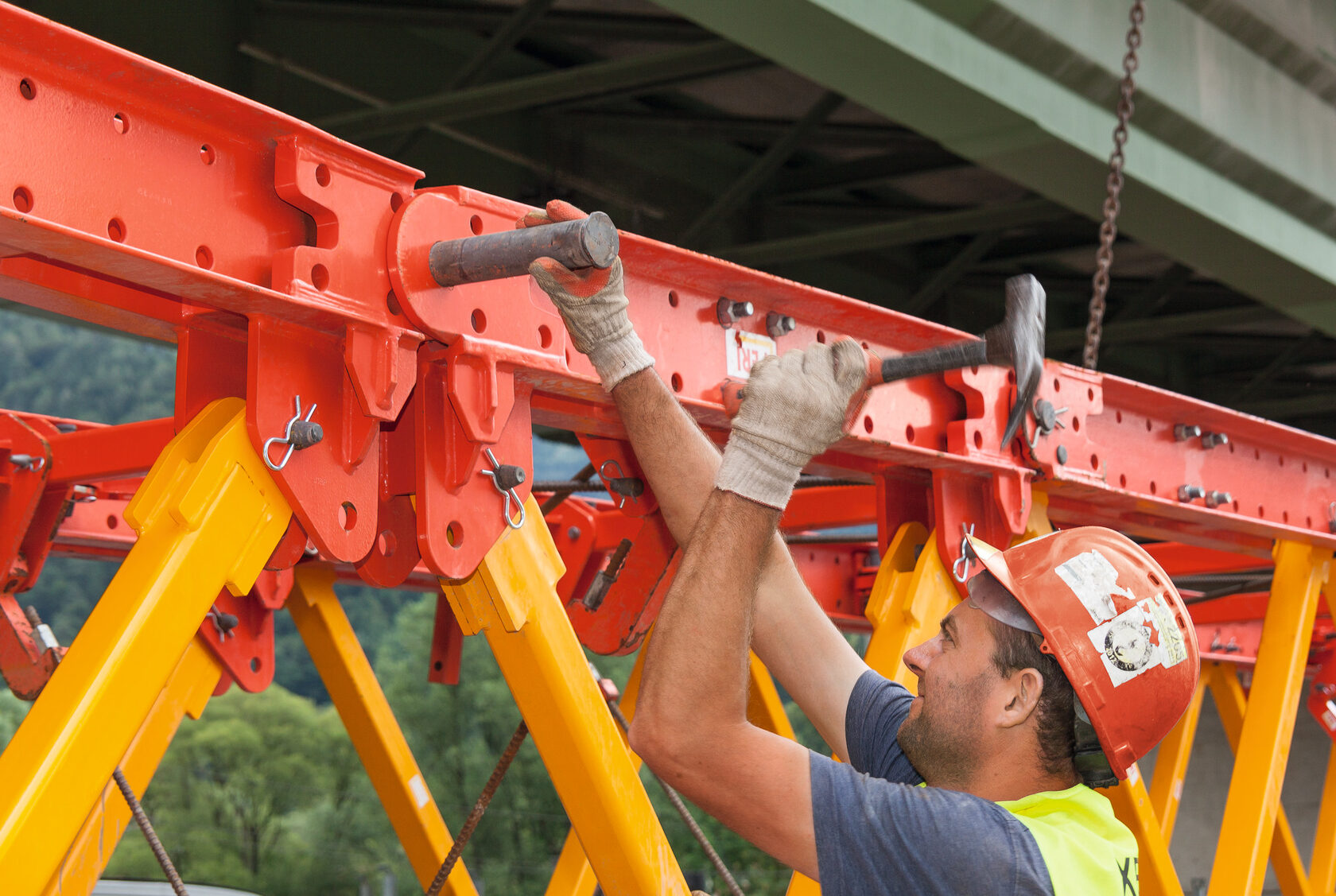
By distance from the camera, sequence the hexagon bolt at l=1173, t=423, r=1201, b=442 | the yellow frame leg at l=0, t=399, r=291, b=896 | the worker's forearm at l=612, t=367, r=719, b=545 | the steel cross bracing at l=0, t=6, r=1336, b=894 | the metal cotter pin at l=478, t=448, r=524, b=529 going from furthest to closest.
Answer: the hexagon bolt at l=1173, t=423, r=1201, b=442 < the metal cotter pin at l=478, t=448, r=524, b=529 < the worker's forearm at l=612, t=367, r=719, b=545 < the steel cross bracing at l=0, t=6, r=1336, b=894 < the yellow frame leg at l=0, t=399, r=291, b=896

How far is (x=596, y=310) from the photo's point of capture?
238 cm

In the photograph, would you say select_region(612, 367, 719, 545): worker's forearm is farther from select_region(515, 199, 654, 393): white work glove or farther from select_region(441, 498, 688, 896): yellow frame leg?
select_region(441, 498, 688, 896): yellow frame leg

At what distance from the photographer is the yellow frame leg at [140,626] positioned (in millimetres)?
1934

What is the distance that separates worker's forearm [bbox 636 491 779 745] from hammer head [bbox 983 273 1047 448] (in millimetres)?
481

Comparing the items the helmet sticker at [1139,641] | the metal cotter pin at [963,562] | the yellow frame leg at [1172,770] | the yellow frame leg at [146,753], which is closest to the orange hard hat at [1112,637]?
the helmet sticker at [1139,641]

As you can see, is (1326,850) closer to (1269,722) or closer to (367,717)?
(1269,722)

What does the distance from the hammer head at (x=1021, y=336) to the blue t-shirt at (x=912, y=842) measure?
640 millimetres

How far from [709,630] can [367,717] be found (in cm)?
352

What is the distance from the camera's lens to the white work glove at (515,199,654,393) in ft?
7.59

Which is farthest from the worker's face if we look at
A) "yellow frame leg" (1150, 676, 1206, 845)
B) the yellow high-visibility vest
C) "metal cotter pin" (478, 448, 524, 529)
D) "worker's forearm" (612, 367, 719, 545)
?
"yellow frame leg" (1150, 676, 1206, 845)

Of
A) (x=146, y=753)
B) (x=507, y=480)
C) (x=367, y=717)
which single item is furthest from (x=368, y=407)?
(x=367, y=717)

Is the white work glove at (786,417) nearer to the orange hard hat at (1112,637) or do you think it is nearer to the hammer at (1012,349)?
the hammer at (1012,349)

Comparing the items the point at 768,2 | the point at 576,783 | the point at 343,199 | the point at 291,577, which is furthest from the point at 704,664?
the point at 291,577

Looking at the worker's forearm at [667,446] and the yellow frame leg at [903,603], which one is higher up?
the worker's forearm at [667,446]
